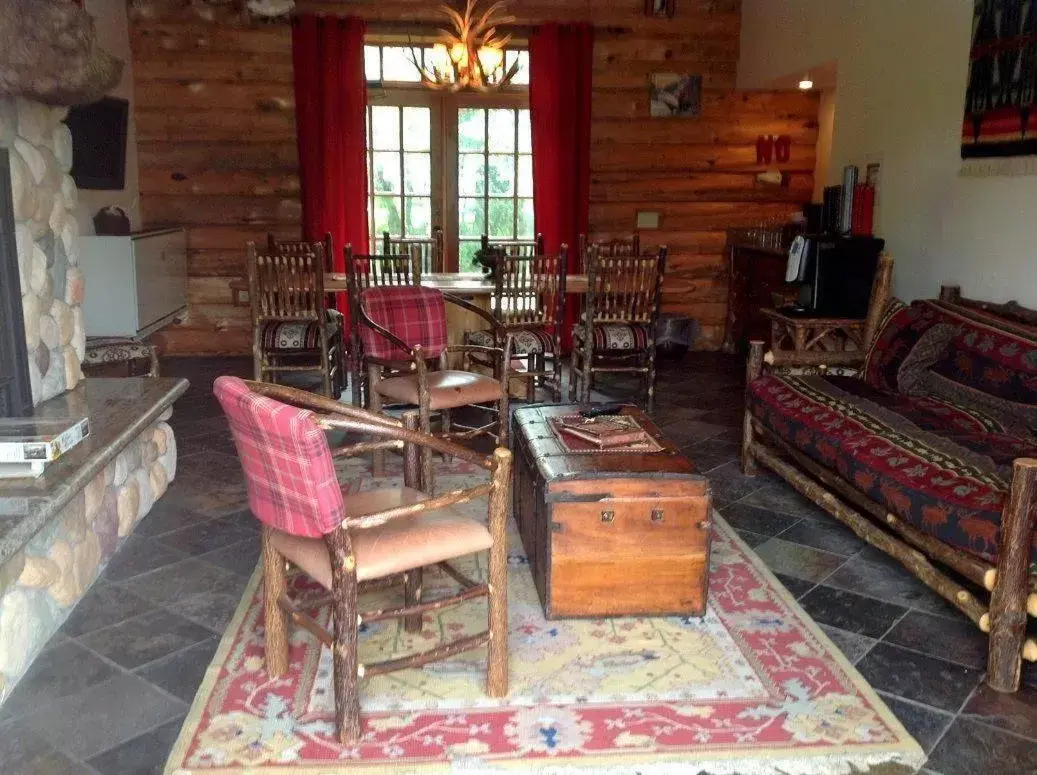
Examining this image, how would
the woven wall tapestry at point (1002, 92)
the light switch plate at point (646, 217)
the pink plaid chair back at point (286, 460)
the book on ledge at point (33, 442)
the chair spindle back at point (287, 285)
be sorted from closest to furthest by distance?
the pink plaid chair back at point (286, 460) → the book on ledge at point (33, 442) → the woven wall tapestry at point (1002, 92) → the chair spindle back at point (287, 285) → the light switch plate at point (646, 217)

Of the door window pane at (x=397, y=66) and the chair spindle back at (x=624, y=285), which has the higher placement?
the door window pane at (x=397, y=66)

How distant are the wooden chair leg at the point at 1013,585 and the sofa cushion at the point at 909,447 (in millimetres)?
54

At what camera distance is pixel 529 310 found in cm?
538

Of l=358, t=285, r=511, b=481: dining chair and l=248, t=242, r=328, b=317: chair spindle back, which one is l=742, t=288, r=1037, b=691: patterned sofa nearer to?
l=358, t=285, r=511, b=481: dining chair

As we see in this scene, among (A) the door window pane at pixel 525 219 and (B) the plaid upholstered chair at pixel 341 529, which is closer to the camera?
(B) the plaid upholstered chair at pixel 341 529

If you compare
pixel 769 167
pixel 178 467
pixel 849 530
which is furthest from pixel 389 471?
pixel 769 167

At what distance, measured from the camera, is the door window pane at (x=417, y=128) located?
693 centimetres

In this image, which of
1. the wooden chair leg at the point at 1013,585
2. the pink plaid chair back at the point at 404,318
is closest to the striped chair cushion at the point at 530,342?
the pink plaid chair back at the point at 404,318

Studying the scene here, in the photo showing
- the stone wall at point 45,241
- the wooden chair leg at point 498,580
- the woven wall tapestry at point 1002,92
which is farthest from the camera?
the woven wall tapestry at point 1002,92

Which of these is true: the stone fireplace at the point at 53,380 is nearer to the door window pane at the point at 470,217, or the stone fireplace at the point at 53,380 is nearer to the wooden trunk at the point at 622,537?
the wooden trunk at the point at 622,537

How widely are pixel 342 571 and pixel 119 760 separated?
68cm

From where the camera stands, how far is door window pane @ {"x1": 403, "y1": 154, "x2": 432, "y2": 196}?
7.00 m

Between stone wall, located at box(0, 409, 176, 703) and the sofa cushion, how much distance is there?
2.48 meters

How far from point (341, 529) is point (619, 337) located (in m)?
3.50
